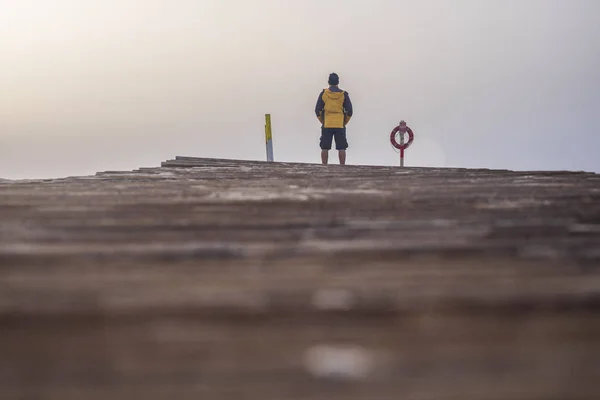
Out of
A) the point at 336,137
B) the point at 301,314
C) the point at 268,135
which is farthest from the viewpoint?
the point at 268,135

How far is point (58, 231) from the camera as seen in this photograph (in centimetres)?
107

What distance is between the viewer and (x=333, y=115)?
292 inches

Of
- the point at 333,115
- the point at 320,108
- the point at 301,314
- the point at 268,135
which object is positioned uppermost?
the point at 320,108

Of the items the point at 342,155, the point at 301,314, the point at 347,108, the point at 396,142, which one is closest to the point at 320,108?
the point at 347,108

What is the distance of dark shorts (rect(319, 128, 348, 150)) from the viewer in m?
7.53

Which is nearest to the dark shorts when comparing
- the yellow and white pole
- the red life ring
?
the yellow and white pole

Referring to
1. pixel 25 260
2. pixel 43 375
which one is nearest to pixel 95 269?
pixel 25 260

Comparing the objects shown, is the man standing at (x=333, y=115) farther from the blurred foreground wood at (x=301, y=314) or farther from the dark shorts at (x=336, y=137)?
Result: the blurred foreground wood at (x=301, y=314)

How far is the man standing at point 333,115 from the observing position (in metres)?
7.18

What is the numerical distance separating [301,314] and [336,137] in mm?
7092

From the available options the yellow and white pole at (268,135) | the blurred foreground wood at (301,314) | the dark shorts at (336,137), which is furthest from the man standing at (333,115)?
the blurred foreground wood at (301,314)

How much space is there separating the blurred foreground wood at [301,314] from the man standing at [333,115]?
6326 mm

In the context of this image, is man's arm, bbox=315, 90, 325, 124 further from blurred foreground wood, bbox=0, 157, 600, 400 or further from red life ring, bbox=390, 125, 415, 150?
blurred foreground wood, bbox=0, 157, 600, 400

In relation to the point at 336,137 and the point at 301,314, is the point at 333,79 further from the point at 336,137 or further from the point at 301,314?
the point at 301,314
